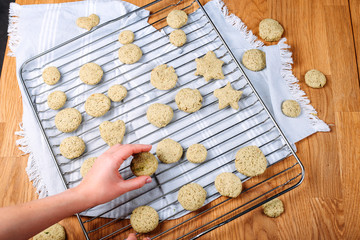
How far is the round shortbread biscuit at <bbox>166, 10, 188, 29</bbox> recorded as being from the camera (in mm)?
1261

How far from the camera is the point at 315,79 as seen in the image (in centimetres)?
123

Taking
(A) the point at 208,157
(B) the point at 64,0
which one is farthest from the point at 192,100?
(B) the point at 64,0

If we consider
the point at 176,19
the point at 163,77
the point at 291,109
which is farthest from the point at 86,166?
the point at 291,109

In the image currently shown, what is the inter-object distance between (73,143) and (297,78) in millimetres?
870

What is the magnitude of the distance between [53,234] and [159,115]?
512 mm

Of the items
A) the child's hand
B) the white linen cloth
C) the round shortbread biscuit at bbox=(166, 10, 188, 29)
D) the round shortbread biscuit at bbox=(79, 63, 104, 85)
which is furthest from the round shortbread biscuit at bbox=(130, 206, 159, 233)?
the round shortbread biscuit at bbox=(166, 10, 188, 29)

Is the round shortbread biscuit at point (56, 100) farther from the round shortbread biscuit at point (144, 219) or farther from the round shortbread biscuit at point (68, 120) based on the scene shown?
the round shortbread biscuit at point (144, 219)

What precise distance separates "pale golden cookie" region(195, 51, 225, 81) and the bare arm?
0.37 m

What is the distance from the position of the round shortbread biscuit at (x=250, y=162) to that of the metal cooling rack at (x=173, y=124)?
32mm

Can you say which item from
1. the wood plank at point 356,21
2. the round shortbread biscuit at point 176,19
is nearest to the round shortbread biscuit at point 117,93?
the round shortbread biscuit at point 176,19

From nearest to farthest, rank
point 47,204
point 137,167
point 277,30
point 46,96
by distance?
point 47,204 < point 137,167 < point 46,96 < point 277,30

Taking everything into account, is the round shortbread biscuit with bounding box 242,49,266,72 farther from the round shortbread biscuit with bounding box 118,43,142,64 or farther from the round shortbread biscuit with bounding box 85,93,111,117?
the round shortbread biscuit with bounding box 85,93,111,117

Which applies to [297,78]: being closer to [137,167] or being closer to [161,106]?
[161,106]

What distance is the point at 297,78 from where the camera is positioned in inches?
49.6
